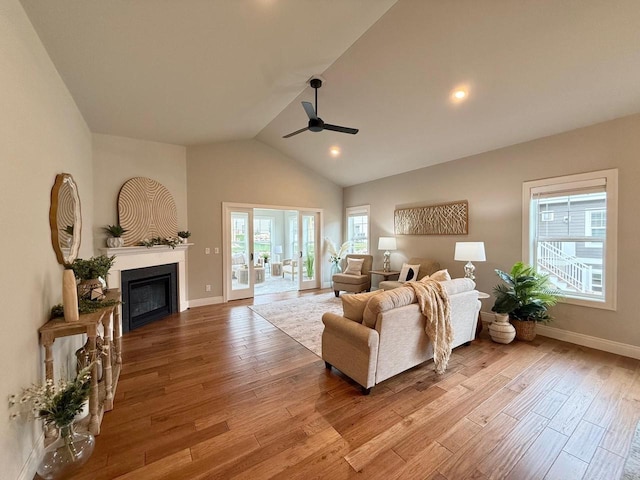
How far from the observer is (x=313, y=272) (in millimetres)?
7129

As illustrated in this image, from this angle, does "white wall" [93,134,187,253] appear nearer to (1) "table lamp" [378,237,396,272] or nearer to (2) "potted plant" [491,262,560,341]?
(1) "table lamp" [378,237,396,272]

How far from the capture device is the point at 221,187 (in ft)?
18.0

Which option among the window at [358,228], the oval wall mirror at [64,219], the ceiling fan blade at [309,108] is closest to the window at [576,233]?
the ceiling fan blade at [309,108]

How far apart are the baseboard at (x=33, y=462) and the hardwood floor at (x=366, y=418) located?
0.27 metres

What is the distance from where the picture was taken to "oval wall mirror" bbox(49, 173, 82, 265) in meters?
2.07

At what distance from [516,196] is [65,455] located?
18.1 ft

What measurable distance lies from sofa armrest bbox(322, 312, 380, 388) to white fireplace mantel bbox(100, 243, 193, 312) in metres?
3.29

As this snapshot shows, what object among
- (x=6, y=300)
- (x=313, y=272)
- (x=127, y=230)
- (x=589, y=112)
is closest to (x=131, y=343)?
(x=127, y=230)

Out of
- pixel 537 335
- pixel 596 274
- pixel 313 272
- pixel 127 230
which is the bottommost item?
pixel 537 335

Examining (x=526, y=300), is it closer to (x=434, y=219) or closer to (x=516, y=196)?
(x=516, y=196)

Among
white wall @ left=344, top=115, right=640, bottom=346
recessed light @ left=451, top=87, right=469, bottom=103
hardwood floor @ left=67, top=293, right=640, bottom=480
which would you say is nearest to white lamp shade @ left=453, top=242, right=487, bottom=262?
white wall @ left=344, top=115, right=640, bottom=346

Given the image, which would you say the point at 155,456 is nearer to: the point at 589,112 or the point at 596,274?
the point at 596,274

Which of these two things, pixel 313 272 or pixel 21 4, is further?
pixel 313 272

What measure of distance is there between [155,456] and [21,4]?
9.93 feet
